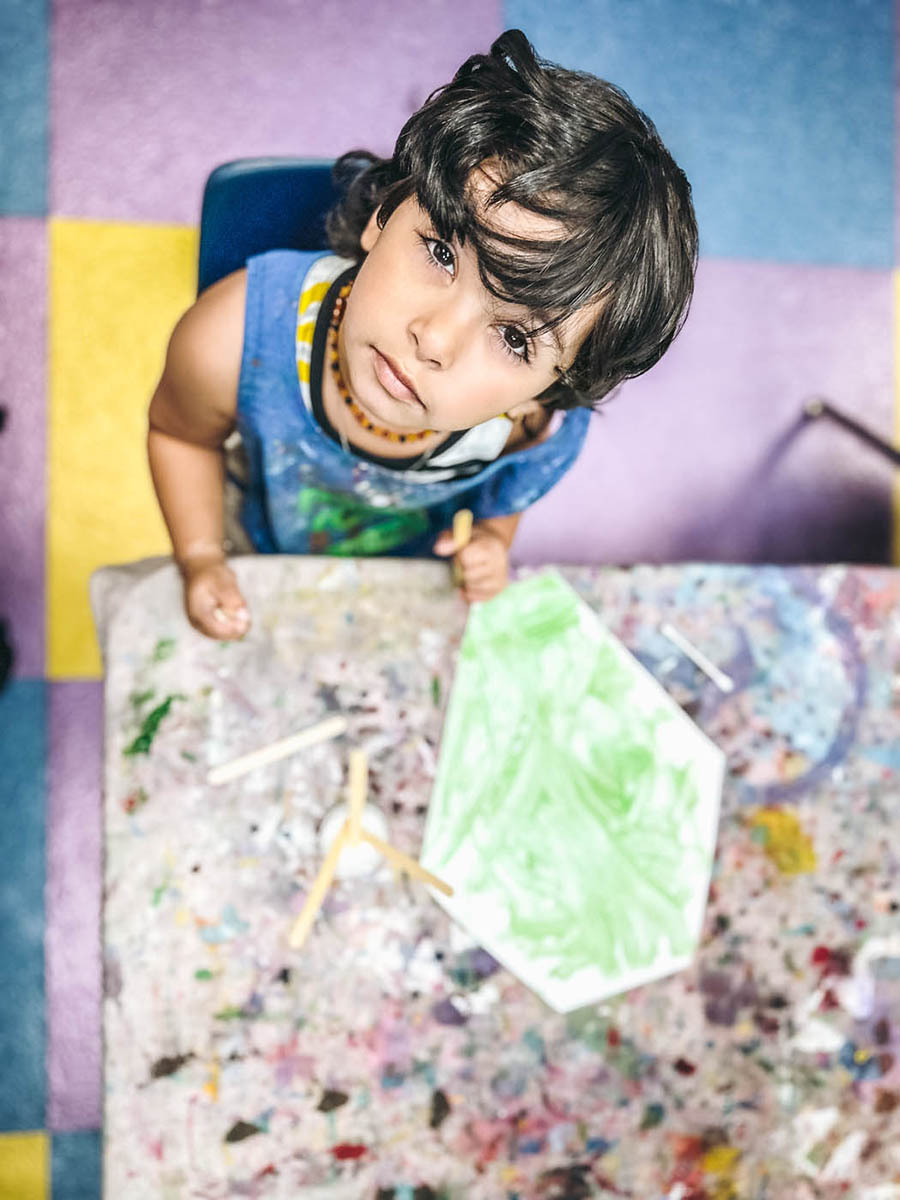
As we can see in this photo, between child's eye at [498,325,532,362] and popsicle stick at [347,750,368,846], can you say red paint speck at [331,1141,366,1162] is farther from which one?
child's eye at [498,325,532,362]

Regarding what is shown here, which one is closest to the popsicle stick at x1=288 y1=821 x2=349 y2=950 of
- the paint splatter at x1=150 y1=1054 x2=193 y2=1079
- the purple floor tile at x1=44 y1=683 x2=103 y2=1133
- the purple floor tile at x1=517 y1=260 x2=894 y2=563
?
the paint splatter at x1=150 y1=1054 x2=193 y2=1079

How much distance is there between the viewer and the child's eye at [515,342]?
0.57 metres

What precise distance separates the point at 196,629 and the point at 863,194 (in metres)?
1.26

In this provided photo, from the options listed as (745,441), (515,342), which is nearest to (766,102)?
(745,441)

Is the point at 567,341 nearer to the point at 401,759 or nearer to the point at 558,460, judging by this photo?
the point at 558,460

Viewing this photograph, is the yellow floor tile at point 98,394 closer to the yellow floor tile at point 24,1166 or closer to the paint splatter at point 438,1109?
the yellow floor tile at point 24,1166

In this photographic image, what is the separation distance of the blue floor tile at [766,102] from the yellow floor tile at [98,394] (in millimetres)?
640

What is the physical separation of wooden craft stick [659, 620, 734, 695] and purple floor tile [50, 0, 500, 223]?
2.81 feet

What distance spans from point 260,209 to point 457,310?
28cm

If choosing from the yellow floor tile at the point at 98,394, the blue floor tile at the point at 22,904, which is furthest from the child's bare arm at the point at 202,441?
the blue floor tile at the point at 22,904

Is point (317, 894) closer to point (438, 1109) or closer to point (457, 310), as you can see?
point (438, 1109)

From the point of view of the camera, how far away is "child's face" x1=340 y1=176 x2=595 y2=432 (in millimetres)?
563

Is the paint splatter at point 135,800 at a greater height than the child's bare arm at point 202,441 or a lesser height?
lesser

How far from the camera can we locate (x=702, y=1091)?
31.2 inches
